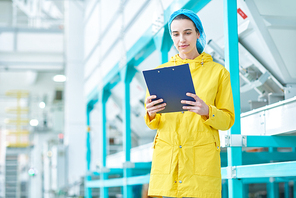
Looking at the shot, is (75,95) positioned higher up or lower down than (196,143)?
higher up

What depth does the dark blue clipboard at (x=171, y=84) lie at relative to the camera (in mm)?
2168

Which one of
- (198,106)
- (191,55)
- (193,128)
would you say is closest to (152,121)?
(193,128)

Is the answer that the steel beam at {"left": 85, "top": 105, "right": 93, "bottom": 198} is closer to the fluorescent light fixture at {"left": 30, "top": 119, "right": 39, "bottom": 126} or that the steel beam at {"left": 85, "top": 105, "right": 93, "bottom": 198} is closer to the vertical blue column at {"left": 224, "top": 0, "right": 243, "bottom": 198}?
the fluorescent light fixture at {"left": 30, "top": 119, "right": 39, "bottom": 126}

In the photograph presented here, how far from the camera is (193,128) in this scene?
2291mm

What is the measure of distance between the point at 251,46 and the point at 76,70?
9.70m

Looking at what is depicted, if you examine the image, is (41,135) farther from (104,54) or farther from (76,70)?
(104,54)

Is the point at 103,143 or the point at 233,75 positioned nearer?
the point at 233,75

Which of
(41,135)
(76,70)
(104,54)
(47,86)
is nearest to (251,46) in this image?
(104,54)

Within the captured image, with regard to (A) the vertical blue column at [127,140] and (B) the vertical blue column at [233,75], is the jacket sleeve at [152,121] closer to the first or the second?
(B) the vertical blue column at [233,75]

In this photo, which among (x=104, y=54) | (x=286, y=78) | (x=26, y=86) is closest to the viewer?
(x=286, y=78)

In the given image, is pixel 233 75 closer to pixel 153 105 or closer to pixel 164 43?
pixel 153 105

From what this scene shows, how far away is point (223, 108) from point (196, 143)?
0.83 ft

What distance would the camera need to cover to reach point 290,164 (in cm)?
289

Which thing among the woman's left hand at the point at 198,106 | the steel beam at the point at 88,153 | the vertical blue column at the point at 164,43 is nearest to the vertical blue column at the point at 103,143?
the steel beam at the point at 88,153
